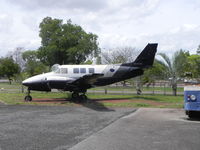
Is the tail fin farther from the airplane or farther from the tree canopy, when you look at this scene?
the tree canopy

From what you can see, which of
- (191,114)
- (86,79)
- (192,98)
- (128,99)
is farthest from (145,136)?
(128,99)

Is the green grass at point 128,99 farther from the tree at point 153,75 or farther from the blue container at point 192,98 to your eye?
the blue container at point 192,98

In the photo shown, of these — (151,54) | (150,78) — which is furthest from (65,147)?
(150,78)

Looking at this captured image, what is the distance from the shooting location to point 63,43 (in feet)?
189

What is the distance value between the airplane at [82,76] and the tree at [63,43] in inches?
1445

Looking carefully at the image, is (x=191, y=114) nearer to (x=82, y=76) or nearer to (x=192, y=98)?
(x=192, y=98)

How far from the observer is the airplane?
60.9 ft

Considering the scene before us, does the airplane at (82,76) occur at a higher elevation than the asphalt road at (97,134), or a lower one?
higher

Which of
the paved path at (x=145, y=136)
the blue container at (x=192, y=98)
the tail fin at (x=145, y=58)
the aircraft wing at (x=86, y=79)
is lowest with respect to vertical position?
the paved path at (x=145, y=136)

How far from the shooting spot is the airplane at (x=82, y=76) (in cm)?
1856

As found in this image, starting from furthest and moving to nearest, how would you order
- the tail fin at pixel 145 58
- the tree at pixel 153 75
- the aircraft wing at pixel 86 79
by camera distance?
the tree at pixel 153 75, the tail fin at pixel 145 58, the aircraft wing at pixel 86 79

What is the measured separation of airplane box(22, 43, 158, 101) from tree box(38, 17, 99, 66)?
3670 cm

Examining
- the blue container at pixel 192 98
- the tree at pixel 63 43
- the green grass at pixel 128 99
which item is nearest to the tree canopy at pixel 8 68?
the tree at pixel 63 43

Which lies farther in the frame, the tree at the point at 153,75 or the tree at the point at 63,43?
the tree at the point at 63,43
